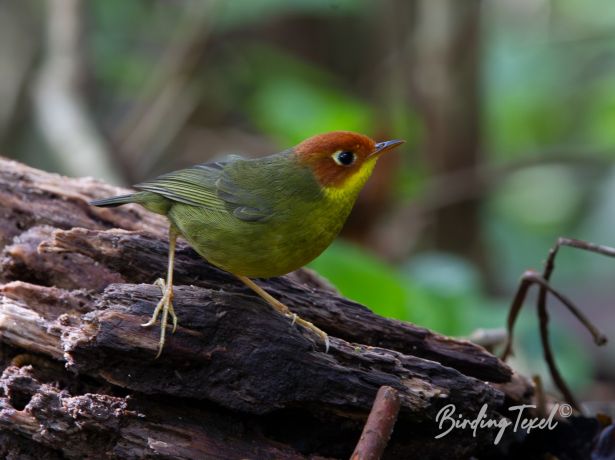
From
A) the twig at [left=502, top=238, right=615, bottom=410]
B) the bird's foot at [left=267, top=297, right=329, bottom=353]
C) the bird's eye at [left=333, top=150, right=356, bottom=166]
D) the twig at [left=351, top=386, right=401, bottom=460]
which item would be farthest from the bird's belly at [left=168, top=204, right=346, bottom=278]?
the twig at [left=502, top=238, right=615, bottom=410]

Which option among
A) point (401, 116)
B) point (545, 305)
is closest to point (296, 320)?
point (545, 305)

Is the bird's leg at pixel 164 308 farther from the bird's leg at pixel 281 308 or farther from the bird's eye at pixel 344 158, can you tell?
the bird's eye at pixel 344 158

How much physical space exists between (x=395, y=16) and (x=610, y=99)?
310cm

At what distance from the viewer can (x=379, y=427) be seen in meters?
2.68

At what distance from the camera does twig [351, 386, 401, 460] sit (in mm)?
2603

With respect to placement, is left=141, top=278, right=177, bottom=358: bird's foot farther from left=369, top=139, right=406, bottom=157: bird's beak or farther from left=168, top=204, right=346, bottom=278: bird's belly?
left=369, top=139, right=406, bottom=157: bird's beak

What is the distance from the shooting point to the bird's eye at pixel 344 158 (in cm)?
364

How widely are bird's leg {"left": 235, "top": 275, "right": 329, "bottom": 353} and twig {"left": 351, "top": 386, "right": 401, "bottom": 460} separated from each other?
46 centimetres

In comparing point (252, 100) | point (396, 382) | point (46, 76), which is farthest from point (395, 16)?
point (396, 382)

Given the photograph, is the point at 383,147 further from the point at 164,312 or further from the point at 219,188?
the point at 164,312

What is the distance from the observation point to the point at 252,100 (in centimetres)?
1005

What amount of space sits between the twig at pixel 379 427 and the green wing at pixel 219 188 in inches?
40.6

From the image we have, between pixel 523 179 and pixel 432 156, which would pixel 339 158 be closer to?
pixel 432 156

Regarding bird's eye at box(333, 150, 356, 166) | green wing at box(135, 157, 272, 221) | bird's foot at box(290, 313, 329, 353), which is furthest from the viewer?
bird's eye at box(333, 150, 356, 166)
